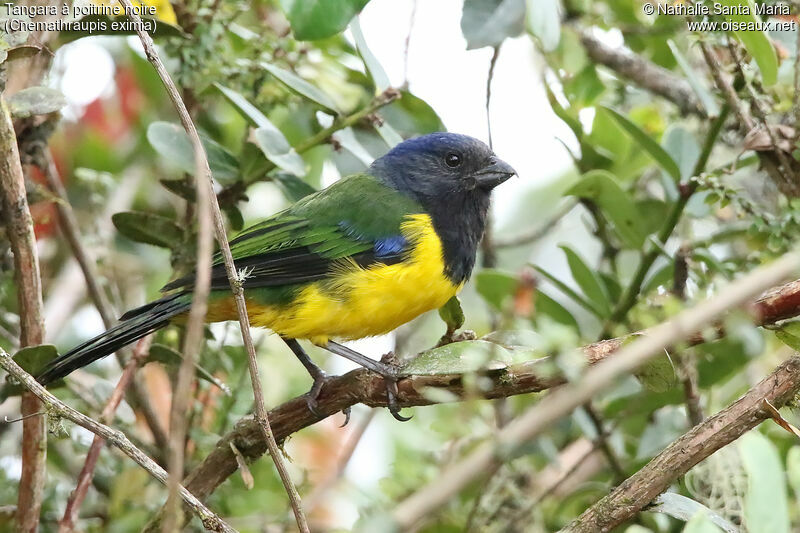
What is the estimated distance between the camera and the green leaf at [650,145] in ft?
9.25

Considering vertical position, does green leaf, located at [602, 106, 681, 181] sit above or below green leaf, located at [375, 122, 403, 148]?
below

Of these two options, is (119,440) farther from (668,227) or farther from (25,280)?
(668,227)

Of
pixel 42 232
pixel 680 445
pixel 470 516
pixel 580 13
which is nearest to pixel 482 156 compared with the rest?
pixel 580 13

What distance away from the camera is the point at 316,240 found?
310 centimetres

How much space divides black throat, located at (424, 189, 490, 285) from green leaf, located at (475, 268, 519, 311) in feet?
0.23

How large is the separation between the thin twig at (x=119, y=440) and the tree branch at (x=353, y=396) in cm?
51

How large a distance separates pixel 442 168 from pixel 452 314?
0.99 meters

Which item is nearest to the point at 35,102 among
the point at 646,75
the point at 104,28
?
the point at 104,28

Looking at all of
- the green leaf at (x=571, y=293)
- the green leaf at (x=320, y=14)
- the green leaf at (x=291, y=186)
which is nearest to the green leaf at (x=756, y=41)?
the green leaf at (x=571, y=293)

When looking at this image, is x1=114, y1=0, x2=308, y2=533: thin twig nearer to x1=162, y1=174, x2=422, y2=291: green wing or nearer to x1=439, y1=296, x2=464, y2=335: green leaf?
x1=439, y1=296, x2=464, y2=335: green leaf

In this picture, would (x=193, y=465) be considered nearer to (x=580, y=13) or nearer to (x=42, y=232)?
(x=42, y=232)

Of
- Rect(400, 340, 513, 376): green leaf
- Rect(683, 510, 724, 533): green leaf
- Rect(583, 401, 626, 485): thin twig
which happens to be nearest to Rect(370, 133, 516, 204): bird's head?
Rect(583, 401, 626, 485): thin twig

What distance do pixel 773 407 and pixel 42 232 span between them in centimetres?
258

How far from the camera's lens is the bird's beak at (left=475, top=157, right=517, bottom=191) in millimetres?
3455
